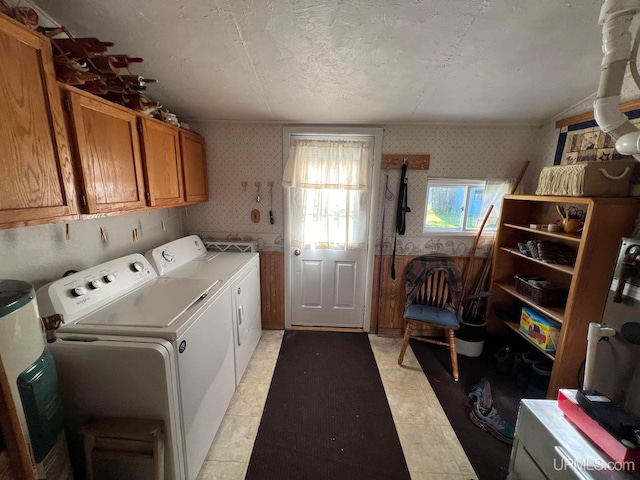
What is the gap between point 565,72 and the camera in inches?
60.4

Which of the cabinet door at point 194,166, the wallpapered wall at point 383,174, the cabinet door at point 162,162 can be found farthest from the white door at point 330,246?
the cabinet door at point 162,162

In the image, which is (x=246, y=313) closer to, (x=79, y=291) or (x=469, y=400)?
(x=79, y=291)

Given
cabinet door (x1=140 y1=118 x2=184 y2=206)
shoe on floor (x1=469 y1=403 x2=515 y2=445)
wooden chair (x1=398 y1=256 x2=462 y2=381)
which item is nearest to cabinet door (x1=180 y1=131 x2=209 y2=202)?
cabinet door (x1=140 y1=118 x2=184 y2=206)

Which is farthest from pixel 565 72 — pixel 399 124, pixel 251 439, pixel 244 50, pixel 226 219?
pixel 251 439

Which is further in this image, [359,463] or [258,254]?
[258,254]

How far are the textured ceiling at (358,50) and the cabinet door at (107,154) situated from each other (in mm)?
372

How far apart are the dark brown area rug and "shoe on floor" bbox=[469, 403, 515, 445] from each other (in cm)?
61

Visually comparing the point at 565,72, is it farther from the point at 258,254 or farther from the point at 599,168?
the point at 258,254

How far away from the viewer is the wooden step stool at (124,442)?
3.43 feet

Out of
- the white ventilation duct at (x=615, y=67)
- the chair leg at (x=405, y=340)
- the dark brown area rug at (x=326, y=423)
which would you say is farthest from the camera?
the chair leg at (x=405, y=340)

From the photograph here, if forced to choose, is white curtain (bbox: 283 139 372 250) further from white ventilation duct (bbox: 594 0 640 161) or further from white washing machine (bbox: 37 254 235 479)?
white ventilation duct (bbox: 594 0 640 161)

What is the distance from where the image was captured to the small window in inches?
99.0

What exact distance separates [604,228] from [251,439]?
2556mm

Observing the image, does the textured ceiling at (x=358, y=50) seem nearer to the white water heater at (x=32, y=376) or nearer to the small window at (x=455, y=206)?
the small window at (x=455, y=206)
